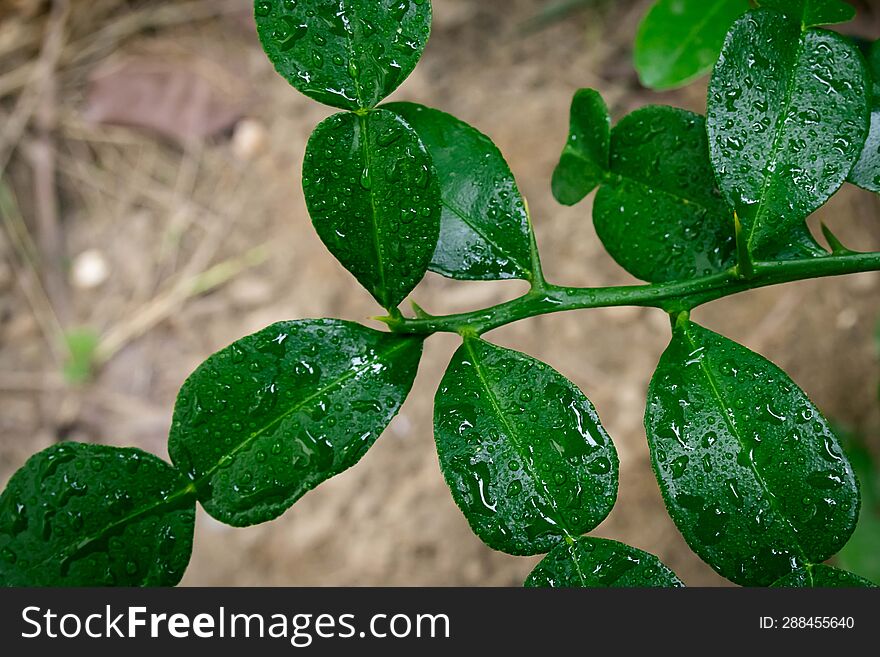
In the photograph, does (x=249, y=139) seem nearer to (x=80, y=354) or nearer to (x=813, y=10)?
(x=80, y=354)

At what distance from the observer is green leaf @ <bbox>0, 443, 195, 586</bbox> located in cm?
57

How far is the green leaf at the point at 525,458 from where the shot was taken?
580 millimetres

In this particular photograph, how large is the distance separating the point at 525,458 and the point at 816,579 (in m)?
0.23

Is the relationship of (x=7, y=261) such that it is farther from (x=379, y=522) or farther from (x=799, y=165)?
(x=799, y=165)

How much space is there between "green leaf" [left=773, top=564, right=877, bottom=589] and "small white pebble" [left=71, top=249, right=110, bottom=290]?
1.72m

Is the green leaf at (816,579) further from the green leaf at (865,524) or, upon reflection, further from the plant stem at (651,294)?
the green leaf at (865,524)

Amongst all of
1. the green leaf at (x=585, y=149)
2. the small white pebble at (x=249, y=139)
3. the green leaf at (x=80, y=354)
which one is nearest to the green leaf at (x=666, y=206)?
the green leaf at (x=585, y=149)

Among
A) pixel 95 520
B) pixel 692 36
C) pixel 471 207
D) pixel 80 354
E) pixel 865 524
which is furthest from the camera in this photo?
pixel 80 354

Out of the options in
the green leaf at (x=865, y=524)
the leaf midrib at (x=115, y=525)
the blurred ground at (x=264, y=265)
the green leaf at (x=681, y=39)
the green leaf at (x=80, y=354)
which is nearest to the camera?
the leaf midrib at (x=115, y=525)

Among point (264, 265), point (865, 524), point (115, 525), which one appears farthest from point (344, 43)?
point (865, 524)

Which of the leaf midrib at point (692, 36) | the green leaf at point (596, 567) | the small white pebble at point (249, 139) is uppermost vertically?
the small white pebble at point (249, 139)

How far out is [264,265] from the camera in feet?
6.09

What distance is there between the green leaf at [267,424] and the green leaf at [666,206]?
27 centimetres

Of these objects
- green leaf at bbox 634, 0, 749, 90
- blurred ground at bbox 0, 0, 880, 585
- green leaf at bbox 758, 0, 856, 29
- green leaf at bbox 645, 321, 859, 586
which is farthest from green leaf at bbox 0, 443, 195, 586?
blurred ground at bbox 0, 0, 880, 585
